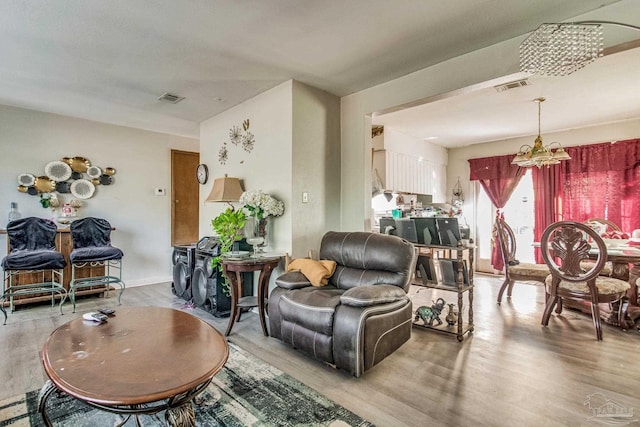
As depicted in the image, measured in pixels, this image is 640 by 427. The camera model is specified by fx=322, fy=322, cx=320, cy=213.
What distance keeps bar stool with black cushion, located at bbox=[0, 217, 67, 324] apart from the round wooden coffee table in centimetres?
243

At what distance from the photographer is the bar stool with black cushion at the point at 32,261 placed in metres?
3.70

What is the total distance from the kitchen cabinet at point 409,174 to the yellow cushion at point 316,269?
2.52 meters

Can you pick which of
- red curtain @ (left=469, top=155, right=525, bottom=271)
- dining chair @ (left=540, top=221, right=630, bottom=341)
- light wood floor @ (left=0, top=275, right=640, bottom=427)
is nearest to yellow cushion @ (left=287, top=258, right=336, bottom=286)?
light wood floor @ (left=0, top=275, right=640, bottom=427)

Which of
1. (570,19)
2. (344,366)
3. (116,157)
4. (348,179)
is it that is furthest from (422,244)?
(116,157)

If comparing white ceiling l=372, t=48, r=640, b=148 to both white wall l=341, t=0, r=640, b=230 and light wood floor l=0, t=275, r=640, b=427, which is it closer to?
white wall l=341, t=0, r=640, b=230

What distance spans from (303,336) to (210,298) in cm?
162

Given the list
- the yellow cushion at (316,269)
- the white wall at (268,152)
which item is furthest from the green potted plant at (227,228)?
the yellow cushion at (316,269)

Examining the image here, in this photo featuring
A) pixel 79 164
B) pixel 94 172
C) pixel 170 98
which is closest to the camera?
pixel 170 98

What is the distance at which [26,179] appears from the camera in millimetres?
4379

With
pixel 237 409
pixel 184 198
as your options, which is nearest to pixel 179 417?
pixel 237 409

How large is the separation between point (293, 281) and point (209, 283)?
4.37ft

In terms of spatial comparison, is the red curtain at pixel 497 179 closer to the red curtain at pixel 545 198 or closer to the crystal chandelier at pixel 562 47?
the red curtain at pixel 545 198

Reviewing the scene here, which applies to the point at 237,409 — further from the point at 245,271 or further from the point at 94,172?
the point at 94,172

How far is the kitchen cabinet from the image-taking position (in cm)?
518
